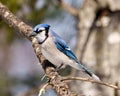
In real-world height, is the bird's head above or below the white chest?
above

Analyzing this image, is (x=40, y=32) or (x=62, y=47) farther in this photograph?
(x=62, y=47)

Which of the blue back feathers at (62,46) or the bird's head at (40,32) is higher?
the bird's head at (40,32)

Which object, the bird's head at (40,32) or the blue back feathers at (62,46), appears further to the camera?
the blue back feathers at (62,46)

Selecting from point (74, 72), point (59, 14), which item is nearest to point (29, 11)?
point (59, 14)

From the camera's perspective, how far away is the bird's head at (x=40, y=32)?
2.02 m

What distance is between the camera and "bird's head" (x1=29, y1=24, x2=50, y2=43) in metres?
2.02

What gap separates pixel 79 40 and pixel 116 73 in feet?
1.14

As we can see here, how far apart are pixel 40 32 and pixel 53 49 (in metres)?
0.14

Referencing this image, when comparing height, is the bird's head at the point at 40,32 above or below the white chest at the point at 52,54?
above

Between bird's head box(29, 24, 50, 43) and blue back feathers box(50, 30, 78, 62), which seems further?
blue back feathers box(50, 30, 78, 62)

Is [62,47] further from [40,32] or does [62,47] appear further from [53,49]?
[40,32]

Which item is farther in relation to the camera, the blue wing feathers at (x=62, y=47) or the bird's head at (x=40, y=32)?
the blue wing feathers at (x=62, y=47)

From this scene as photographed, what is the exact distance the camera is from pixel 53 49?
2.13 m

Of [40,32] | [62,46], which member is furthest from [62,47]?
[40,32]
